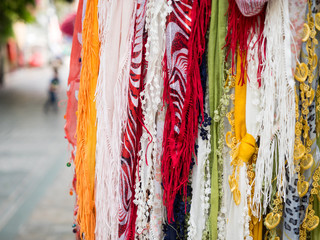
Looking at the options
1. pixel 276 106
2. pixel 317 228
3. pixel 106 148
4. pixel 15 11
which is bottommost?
pixel 317 228

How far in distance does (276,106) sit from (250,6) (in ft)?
0.86

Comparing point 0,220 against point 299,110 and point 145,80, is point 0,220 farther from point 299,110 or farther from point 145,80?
point 299,110

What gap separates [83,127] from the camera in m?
1.02

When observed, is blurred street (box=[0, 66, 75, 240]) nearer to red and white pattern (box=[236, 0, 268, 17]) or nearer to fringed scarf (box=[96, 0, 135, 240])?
fringed scarf (box=[96, 0, 135, 240])

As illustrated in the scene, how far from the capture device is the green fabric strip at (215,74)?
923 mm

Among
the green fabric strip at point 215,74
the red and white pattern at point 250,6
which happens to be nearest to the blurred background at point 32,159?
the green fabric strip at point 215,74

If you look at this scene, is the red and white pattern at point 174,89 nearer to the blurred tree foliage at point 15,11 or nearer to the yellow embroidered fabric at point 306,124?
the yellow embroidered fabric at point 306,124

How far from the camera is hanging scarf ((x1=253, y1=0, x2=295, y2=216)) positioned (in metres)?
0.86

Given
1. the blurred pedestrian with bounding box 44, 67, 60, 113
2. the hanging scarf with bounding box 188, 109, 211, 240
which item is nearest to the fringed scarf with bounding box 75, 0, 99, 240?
the hanging scarf with bounding box 188, 109, 211, 240

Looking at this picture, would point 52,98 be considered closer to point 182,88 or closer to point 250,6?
point 182,88

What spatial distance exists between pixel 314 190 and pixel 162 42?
1.90ft

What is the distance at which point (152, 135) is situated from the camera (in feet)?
3.16

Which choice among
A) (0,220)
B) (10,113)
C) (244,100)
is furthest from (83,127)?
(10,113)

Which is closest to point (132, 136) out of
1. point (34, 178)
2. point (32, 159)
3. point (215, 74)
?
point (215, 74)
